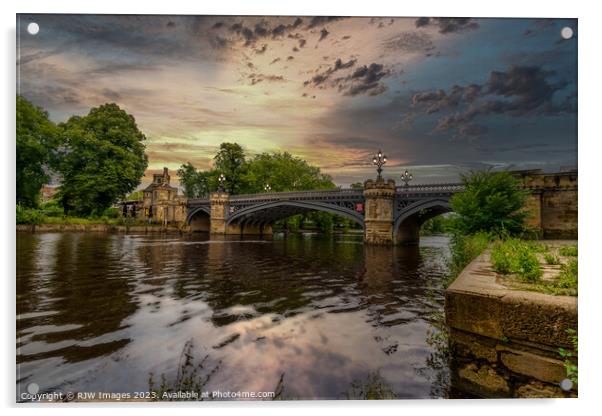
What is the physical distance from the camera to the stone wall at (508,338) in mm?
2791

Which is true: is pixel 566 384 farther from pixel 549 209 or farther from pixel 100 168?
pixel 100 168

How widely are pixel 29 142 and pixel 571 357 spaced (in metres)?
7.56

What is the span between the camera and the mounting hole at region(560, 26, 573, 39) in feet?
16.1

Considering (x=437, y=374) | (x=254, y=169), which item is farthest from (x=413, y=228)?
(x=437, y=374)

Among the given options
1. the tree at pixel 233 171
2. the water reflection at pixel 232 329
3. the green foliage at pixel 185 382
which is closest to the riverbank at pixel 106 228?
the tree at pixel 233 171

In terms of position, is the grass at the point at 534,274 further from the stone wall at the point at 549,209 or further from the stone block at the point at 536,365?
the stone wall at the point at 549,209

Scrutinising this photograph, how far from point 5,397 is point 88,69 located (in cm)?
497

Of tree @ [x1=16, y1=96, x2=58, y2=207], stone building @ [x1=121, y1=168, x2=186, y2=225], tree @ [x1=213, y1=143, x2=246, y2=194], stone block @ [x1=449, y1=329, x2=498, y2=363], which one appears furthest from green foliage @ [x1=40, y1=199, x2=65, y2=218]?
stone block @ [x1=449, y1=329, x2=498, y2=363]

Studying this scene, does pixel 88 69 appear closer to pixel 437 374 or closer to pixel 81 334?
pixel 81 334

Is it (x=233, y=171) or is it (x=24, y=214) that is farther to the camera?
(x=233, y=171)

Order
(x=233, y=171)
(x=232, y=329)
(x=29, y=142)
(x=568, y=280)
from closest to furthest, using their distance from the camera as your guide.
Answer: (x=568, y=280)
(x=232, y=329)
(x=29, y=142)
(x=233, y=171)

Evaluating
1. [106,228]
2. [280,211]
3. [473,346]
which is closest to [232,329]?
[473,346]

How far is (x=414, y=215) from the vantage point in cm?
2320

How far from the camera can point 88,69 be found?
19.0 ft
